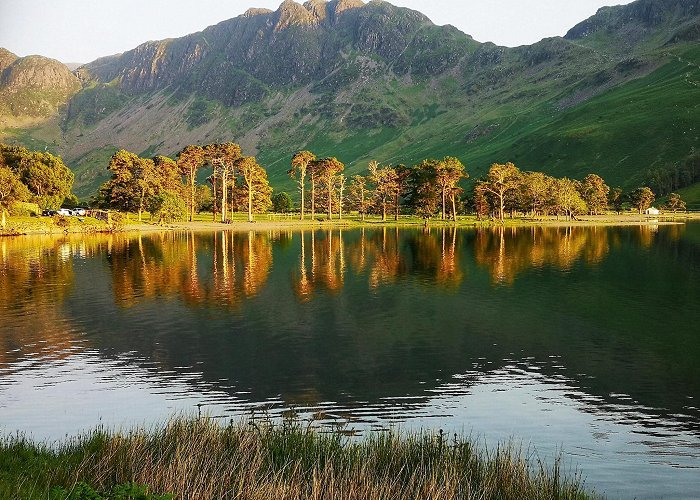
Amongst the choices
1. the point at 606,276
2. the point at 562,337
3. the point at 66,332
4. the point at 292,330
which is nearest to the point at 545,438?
the point at 562,337

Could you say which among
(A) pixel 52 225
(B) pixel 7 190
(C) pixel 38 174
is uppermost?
(C) pixel 38 174

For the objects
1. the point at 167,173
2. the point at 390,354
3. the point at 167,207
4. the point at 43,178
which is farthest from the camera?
the point at 167,173

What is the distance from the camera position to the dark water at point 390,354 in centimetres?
2378

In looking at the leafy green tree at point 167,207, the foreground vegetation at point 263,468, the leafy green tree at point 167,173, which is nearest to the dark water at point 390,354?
the foreground vegetation at point 263,468

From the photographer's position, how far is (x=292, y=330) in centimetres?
4222

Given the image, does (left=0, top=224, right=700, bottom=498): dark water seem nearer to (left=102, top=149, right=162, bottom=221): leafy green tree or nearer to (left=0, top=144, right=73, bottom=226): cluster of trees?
(left=102, top=149, right=162, bottom=221): leafy green tree

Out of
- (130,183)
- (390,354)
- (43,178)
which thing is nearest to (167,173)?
(130,183)

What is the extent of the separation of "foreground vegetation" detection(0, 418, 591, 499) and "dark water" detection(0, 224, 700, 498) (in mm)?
4710

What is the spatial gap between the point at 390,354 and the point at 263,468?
769 inches

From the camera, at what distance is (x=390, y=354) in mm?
35469

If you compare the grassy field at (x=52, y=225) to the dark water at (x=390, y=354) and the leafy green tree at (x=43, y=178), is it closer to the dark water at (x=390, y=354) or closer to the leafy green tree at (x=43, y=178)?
the leafy green tree at (x=43, y=178)

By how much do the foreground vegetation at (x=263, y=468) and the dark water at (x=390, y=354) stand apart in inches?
185

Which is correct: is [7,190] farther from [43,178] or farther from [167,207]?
[167,207]

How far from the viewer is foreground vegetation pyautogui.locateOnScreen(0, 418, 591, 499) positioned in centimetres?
1455
